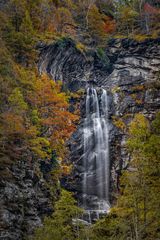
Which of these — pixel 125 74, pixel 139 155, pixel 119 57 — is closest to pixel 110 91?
pixel 125 74

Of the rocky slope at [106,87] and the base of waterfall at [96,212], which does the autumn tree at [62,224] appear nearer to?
the rocky slope at [106,87]

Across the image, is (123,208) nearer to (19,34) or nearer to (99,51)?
(19,34)

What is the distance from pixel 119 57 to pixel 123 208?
37.3m

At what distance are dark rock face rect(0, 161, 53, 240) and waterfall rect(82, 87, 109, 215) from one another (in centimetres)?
806

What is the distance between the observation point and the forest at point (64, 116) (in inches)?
588

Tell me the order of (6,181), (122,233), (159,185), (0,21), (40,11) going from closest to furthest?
(159,185)
(122,233)
(6,181)
(0,21)
(40,11)

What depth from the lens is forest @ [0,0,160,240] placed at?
49.0 ft

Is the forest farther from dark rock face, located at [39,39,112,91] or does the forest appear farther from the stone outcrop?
dark rock face, located at [39,39,112,91]

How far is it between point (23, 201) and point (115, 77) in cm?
2728

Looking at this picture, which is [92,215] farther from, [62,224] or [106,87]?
[106,87]

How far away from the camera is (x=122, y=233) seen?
16250 mm

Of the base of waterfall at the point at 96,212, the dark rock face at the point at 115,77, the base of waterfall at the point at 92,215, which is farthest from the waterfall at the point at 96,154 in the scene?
the dark rock face at the point at 115,77

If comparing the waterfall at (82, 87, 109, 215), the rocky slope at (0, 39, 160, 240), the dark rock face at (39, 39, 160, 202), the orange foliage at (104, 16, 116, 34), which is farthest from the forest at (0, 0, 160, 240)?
the waterfall at (82, 87, 109, 215)

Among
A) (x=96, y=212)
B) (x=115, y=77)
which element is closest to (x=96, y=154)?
(x=96, y=212)
